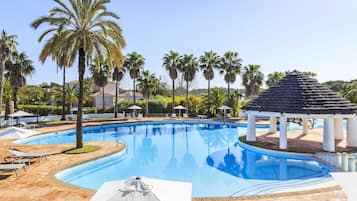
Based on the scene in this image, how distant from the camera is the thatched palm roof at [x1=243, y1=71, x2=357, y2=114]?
54.2 feet

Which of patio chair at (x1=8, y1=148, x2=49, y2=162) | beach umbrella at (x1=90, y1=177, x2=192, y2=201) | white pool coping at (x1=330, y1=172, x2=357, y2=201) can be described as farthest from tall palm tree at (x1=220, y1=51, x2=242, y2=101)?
beach umbrella at (x1=90, y1=177, x2=192, y2=201)

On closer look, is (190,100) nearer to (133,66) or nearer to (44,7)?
(133,66)

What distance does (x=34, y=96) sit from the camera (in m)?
46.9

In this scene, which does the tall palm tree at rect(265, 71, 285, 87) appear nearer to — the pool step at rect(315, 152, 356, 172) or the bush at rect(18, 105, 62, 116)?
the pool step at rect(315, 152, 356, 172)

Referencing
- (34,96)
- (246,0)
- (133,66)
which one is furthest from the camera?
(34,96)

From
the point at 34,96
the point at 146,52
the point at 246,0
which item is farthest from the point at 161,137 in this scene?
the point at 34,96

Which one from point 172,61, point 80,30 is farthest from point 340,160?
point 172,61

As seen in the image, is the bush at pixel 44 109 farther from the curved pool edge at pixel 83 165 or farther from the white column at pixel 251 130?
the white column at pixel 251 130

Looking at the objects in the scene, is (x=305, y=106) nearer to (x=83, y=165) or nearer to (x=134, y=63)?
(x=83, y=165)

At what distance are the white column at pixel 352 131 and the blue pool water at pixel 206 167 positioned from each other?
4508 mm

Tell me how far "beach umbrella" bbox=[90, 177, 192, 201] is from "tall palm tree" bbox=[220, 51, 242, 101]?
113 feet

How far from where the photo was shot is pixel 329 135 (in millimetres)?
16281

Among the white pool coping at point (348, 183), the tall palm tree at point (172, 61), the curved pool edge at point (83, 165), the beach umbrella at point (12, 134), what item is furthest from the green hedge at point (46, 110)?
the white pool coping at point (348, 183)

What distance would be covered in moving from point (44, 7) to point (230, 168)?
15.1 metres
